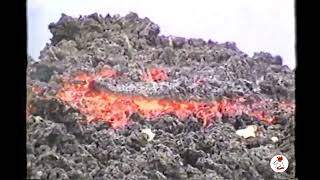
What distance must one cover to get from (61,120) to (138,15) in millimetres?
512

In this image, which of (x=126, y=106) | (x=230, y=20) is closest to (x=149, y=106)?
(x=126, y=106)

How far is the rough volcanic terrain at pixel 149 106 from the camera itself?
2262mm

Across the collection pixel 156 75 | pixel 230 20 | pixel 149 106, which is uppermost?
pixel 230 20

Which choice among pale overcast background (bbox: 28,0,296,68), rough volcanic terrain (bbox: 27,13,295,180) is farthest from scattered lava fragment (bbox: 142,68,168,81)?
pale overcast background (bbox: 28,0,296,68)

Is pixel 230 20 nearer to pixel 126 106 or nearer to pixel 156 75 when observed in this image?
pixel 156 75

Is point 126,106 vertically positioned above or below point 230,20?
below

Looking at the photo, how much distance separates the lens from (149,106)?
2.33m

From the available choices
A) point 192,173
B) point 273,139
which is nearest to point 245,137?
point 273,139

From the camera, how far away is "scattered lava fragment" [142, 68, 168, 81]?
2.34m

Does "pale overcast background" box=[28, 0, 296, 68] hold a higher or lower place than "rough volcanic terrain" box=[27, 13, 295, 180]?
higher

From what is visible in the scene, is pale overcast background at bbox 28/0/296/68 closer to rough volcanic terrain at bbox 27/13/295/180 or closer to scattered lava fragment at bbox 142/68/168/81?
rough volcanic terrain at bbox 27/13/295/180

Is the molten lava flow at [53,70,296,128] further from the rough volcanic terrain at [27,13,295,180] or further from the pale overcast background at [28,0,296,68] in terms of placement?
the pale overcast background at [28,0,296,68]

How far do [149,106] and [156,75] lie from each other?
5.0 inches
